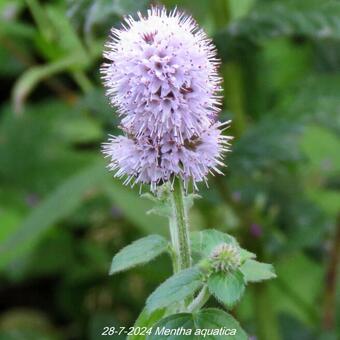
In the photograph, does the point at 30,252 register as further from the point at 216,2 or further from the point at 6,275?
the point at 216,2

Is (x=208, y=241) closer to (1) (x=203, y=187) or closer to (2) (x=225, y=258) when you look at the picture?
(2) (x=225, y=258)

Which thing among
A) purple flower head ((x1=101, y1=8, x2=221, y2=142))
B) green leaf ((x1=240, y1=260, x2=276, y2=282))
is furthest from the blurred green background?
green leaf ((x1=240, y1=260, x2=276, y2=282))

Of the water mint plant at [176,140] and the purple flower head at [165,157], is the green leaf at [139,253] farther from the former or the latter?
the purple flower head at [165,157]

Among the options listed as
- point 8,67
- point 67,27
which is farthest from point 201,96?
point 8,67

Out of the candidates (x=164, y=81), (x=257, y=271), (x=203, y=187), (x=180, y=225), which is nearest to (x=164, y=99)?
(x=164, y=81)

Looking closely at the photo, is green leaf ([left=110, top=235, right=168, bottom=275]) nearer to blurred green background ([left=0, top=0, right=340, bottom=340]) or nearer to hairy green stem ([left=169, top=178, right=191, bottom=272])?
hairy green stem ([left=169, top=178, right=191, bottom=272])
